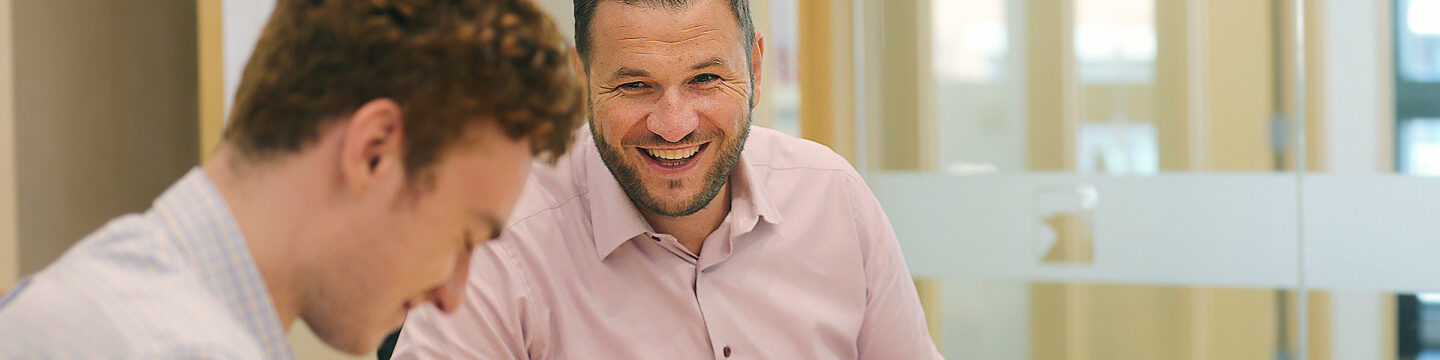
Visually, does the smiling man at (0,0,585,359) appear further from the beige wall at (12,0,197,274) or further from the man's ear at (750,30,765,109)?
the beige wall at (12,0,197,274)

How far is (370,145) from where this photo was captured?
597mm

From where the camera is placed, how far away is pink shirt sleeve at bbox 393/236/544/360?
48.6 inches

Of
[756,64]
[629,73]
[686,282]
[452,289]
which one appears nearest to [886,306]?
[686,282]

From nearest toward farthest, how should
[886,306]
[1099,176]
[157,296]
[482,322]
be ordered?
1. [157,296]
2. [482,322]
3. [886,306]
4. [1099,176]

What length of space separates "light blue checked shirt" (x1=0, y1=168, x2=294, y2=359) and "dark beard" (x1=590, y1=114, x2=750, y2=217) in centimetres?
74

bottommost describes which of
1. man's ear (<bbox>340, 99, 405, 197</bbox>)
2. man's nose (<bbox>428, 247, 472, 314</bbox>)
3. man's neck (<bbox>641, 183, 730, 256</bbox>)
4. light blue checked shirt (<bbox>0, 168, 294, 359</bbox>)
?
man's neck (<bbox>641, 183, 730, 256</bbox>)

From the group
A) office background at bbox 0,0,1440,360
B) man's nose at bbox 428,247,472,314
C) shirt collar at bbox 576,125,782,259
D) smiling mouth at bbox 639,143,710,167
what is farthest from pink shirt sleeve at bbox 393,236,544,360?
office background at bbox 0,0,1440,360

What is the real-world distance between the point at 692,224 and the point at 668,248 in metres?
0.06

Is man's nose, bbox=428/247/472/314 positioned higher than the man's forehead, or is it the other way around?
the man's forehead

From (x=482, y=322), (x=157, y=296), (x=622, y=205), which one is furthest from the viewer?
(x=622, y=205)

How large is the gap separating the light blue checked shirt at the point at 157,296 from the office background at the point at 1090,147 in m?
1.88

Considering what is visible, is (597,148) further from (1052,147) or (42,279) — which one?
(1052,147)

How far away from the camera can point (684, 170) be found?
134cm

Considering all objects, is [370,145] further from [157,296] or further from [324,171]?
[157,296]
